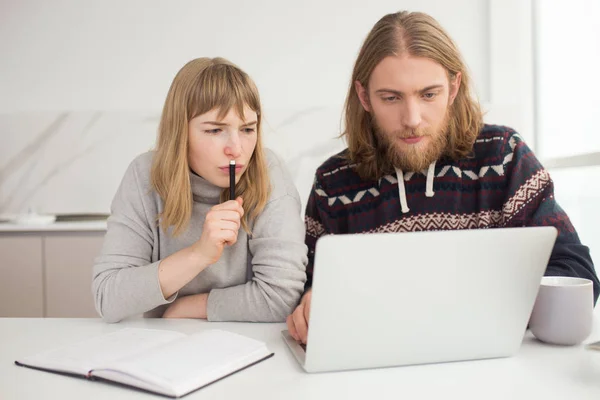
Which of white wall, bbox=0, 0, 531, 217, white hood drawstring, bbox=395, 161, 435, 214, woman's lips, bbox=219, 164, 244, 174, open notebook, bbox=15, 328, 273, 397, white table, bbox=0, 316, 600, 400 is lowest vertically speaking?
white table, bbox=0, 316, 600, 400

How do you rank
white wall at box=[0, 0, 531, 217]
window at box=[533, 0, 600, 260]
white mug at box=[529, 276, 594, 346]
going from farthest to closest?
white wall at box=[0, 0, 531, 217] → window at box=[533, 0, 600, 260] → white mug at box=[529, 276, 594, 346]

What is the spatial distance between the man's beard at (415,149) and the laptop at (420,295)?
0.68 m

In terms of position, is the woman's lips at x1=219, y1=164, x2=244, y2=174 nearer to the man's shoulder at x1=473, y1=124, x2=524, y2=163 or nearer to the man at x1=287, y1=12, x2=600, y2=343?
the man at x1=287, y1=12, x2=600, y2=343

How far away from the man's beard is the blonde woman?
285mm

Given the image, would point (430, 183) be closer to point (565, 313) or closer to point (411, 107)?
point (411, 107)

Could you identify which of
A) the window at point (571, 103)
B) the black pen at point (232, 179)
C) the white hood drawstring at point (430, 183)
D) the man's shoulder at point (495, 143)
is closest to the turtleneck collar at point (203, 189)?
the black pen at point (232, 179)

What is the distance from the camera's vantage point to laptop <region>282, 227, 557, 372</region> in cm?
75

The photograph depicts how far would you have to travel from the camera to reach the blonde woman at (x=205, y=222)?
116cm

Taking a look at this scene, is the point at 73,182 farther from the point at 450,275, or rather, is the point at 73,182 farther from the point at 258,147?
the point at 450,275

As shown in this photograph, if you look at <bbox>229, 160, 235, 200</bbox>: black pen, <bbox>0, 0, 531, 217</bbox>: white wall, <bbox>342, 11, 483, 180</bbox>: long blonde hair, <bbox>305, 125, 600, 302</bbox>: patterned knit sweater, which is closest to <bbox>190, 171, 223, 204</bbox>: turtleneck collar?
<bbox>229, 160, 235, 200</bbox>: black pen

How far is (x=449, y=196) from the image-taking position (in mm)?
1497

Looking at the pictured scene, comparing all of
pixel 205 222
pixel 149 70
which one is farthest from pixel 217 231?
pixel 149 70

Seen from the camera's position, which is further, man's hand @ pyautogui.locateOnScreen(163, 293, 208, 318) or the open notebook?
man's hand @ pyautogui.locateOnScreen(163, 293, 208, 318)

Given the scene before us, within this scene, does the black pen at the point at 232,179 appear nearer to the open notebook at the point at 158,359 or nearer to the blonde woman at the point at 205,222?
the blonde woman at the point at 205,222
